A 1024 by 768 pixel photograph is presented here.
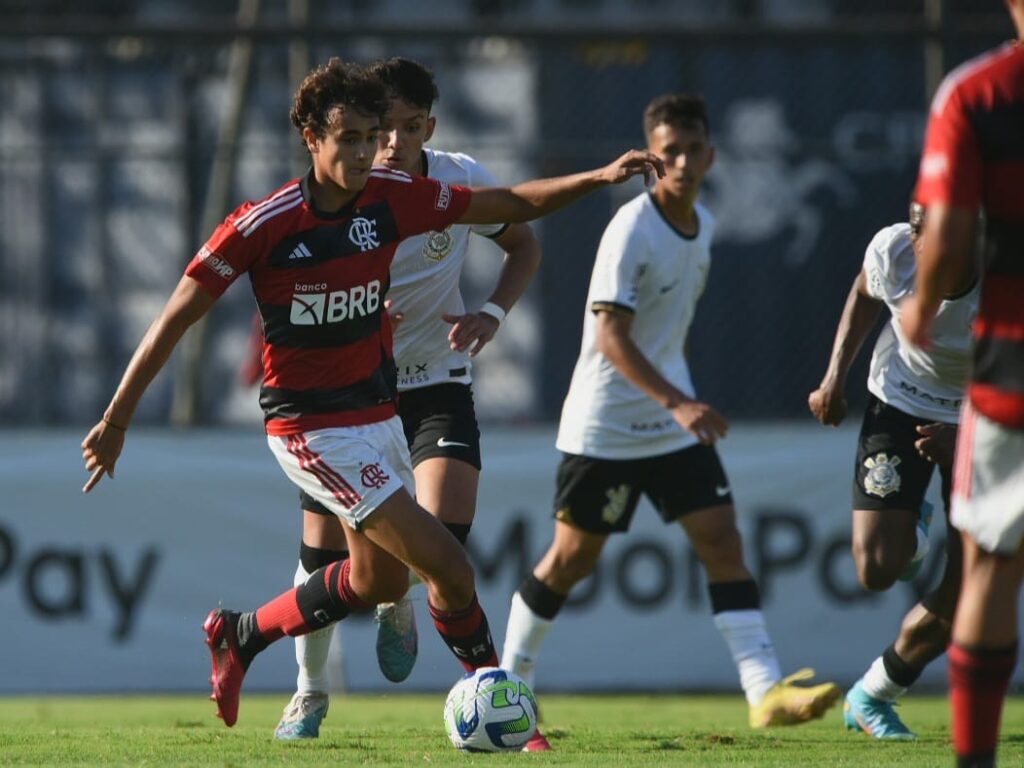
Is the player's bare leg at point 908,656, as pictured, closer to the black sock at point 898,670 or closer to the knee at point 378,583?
the black sock at point 898,670

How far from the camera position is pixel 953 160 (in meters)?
4.03

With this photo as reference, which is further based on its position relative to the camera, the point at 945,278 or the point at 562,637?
the point at 562,637

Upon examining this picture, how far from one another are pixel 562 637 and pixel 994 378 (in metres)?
5.66

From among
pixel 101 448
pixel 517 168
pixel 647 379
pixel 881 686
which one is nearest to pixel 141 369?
pixel 101 448

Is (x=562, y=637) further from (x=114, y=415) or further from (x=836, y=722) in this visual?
(x=114, y=415)

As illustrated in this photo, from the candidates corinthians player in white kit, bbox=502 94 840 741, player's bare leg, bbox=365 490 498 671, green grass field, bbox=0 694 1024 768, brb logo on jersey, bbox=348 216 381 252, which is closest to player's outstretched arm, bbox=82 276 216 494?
brb logo on jersey, bbox=348 216 381 252

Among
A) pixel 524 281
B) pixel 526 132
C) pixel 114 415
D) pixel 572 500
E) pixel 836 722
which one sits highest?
pixel 526 132

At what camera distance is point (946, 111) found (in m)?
4.06

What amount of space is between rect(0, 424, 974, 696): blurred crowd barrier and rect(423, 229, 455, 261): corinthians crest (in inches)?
122

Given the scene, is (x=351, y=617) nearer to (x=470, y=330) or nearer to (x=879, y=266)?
(x=470, y=330)

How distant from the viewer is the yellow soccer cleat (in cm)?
634

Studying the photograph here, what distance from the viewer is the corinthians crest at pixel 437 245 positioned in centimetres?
670

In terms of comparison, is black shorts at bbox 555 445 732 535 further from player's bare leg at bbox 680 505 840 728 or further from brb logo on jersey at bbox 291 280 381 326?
brb logo on jersey at bbox 291 280 381 326

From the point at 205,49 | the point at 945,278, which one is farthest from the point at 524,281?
the point at 205,49
